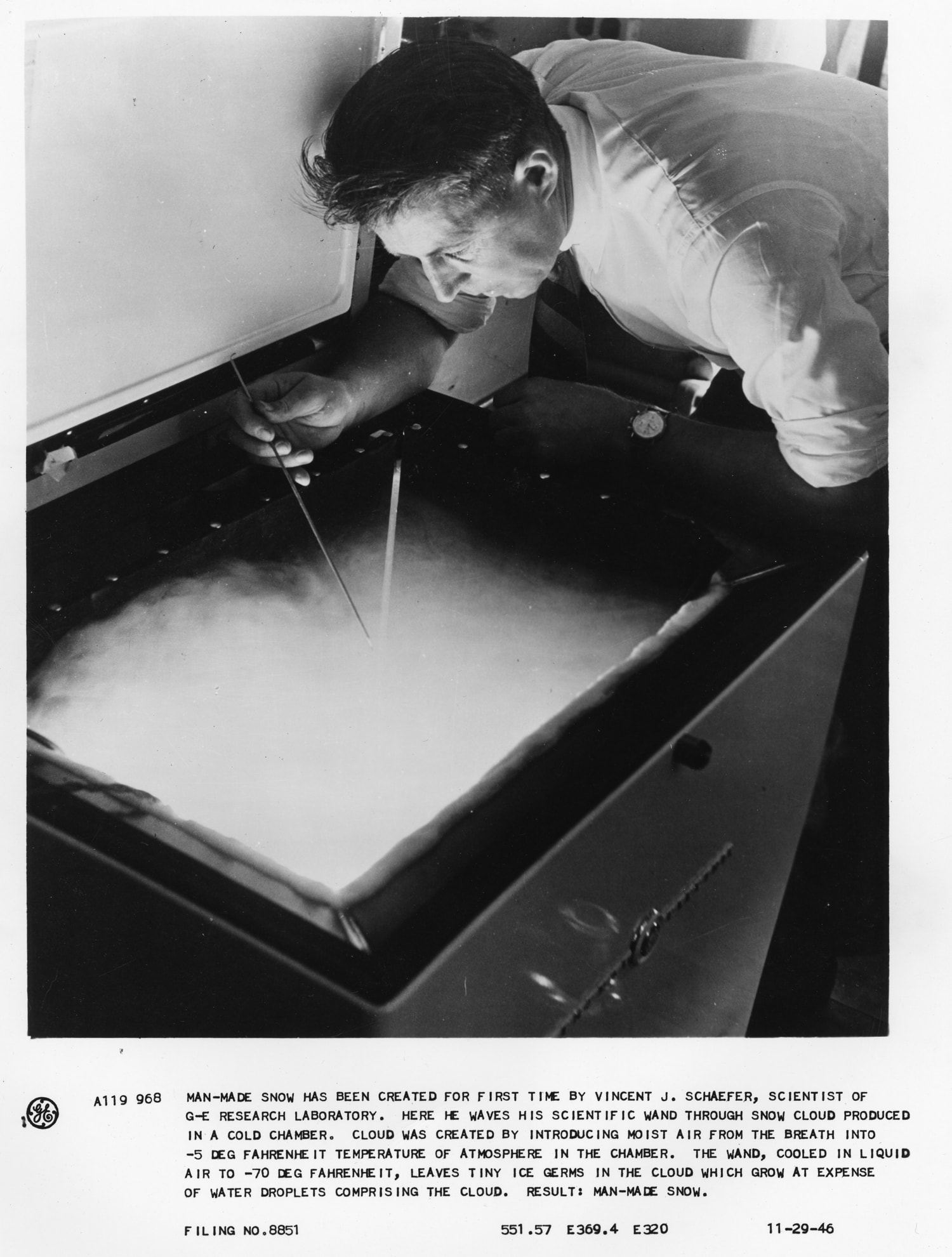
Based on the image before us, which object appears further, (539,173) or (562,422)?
(562,422)

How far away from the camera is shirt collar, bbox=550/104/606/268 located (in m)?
0.91

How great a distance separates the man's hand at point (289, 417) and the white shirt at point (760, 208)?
0.13 m

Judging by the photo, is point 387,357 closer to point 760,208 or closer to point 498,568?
point 498,568

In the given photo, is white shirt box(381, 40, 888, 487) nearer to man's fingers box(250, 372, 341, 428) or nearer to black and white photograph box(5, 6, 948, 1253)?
black and white photograph box(5, 6, 948, 1253)

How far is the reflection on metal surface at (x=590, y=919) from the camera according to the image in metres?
0.76

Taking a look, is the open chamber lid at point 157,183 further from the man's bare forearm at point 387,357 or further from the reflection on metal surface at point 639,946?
the reflection on metal surface at point 639,946

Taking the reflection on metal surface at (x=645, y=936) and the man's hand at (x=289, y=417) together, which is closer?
the reflection on metal surface at (x=645, y=936)

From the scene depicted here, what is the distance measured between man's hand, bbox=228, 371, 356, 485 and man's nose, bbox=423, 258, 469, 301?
0.41 feet

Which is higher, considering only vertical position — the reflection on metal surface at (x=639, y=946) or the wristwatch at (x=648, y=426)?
the wristwatch at (x=648, y=426)

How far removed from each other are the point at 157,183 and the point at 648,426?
47cm

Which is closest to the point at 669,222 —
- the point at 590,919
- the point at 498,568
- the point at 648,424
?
the point at 648,424

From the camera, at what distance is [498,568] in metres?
0.92
